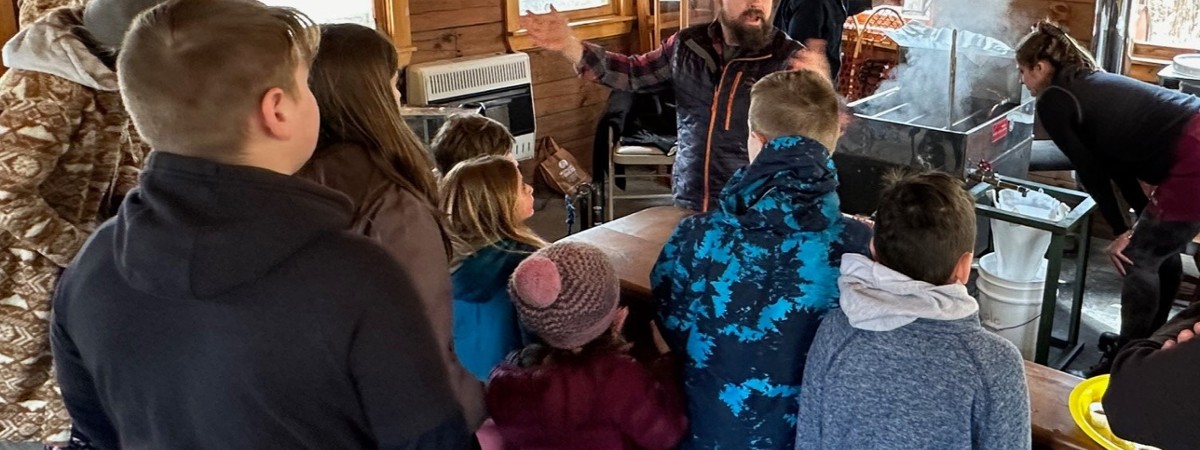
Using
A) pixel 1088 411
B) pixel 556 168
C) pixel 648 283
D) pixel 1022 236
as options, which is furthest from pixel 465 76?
pixel 1088 411

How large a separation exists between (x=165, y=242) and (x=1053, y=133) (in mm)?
2704

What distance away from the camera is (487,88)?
175 inches

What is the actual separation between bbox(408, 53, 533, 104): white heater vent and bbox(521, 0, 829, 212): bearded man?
1513 millimetres

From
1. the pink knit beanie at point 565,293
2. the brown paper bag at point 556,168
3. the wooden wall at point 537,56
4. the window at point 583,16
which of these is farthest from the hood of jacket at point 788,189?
Result: the brown paper bag at point 556,168

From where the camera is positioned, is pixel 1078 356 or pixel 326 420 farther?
pixel 1078 356

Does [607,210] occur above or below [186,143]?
below

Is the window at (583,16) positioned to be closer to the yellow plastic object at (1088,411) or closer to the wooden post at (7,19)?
Answer: the wooden post at (7,19)

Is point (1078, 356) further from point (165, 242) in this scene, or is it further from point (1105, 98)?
point (165, 242)

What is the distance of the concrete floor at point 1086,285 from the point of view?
341 cm

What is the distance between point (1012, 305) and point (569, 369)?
6.50 ft

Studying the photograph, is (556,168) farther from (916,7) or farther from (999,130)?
(999,130)

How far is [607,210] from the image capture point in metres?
4.37

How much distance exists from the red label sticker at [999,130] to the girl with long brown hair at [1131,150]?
0.36 meters

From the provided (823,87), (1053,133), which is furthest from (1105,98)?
(823,87)
